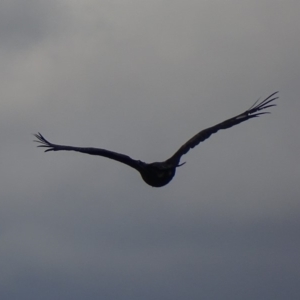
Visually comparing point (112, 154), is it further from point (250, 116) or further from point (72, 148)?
point (250, 116)

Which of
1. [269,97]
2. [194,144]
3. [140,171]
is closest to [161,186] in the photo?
[140,171]

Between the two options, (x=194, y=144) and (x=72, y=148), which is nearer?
(x=72, y=148)

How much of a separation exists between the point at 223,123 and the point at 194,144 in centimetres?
161

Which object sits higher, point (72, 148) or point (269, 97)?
point (269, 97)

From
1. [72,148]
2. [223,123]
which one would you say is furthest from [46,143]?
→ [223,123]

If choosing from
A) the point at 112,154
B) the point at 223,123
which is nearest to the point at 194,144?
the point at 223,123

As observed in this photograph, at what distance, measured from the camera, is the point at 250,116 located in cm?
4091

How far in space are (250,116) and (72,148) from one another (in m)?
7.06

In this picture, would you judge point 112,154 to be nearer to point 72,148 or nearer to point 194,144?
point 72,148

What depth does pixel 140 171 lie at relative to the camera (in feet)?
120

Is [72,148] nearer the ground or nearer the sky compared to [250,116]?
nearer the ground

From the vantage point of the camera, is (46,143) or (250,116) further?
(250,116)

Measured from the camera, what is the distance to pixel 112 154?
121 ft

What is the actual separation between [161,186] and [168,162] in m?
1.05
